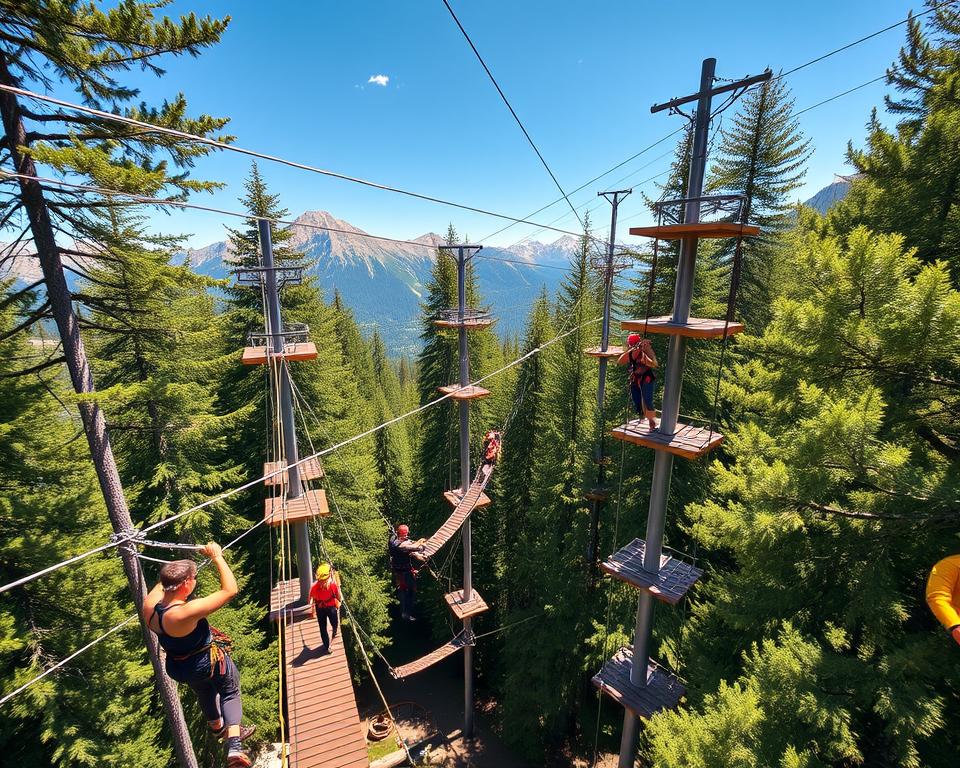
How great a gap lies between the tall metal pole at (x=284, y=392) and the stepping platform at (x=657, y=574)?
504 centimetres

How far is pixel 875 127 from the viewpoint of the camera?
7777 mm

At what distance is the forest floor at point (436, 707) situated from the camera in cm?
1295

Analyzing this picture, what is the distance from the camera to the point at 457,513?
9172 mm

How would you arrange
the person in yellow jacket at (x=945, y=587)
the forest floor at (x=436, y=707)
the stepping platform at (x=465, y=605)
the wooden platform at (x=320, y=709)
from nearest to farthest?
the person in yellow jacket at (x=945, y=587)
the wooden platform at (x=320, y=709)
the stepping platform at (x=465, y=605)
the forest floor at (x=436, y=707)

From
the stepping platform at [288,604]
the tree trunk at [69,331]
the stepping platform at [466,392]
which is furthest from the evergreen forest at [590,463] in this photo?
the stepping platform at [466,392]

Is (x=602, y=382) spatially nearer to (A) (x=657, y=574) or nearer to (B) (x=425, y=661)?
(A) (x=657, y=574)

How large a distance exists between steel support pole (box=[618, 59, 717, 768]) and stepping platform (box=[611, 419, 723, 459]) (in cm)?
17

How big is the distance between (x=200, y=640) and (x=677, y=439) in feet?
18.4

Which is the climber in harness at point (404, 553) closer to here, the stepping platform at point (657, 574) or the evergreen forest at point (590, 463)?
the evergreen forest at point (590, 463)

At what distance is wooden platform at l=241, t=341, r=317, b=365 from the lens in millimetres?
6367

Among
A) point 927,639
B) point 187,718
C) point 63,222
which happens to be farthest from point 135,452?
point 927,639

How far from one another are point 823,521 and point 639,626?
3.10m

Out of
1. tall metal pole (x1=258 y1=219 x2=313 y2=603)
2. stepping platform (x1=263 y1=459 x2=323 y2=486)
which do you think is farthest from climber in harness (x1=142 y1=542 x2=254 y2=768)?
stepping platform (x1=263 y1=459 x2=323 y2=486)

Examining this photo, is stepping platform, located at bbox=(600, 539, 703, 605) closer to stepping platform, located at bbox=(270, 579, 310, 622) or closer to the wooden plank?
stepping platform, located at bbox=(270, 579, 310, 622)
